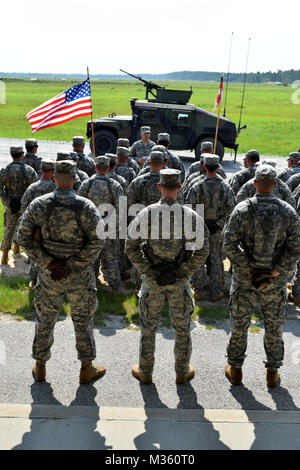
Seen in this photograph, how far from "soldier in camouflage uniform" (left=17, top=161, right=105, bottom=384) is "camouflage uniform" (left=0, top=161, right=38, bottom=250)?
10.1ft

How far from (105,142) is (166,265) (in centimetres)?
1314

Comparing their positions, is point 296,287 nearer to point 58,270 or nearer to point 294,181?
point 294,181

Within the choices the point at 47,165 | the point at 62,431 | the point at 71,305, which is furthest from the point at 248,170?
the point at 62,431

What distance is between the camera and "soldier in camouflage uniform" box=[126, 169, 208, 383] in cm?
393

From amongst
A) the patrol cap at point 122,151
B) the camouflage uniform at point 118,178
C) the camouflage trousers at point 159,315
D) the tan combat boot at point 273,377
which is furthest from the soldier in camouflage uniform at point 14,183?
the tan combat boot at point 273,377

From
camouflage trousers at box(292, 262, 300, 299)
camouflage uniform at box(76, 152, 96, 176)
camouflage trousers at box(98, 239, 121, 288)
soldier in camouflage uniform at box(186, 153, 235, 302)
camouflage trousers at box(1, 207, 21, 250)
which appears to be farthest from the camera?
camouflage uniform at box(76, 152, 96, 176)

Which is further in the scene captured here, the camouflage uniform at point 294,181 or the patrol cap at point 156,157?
the camouflage uniform at point 294,181

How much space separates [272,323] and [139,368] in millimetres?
1289

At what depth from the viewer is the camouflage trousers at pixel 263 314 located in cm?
411

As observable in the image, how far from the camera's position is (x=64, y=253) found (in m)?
4.01

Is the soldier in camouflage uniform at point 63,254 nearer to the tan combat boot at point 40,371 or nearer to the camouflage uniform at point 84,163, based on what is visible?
the tan combat boot at point 40,371

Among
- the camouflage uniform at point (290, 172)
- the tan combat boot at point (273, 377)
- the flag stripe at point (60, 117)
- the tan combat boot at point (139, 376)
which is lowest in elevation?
the tan combat boot at point (139, 376)

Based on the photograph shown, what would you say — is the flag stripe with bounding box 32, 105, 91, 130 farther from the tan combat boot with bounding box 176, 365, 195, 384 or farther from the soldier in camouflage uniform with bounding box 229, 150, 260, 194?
the tan combat boot with bounding box 176, 365, 195, 384

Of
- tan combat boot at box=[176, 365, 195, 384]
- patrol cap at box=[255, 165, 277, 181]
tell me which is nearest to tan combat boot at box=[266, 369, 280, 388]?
tan combat boot at box=[176, 365, 195, 384]
